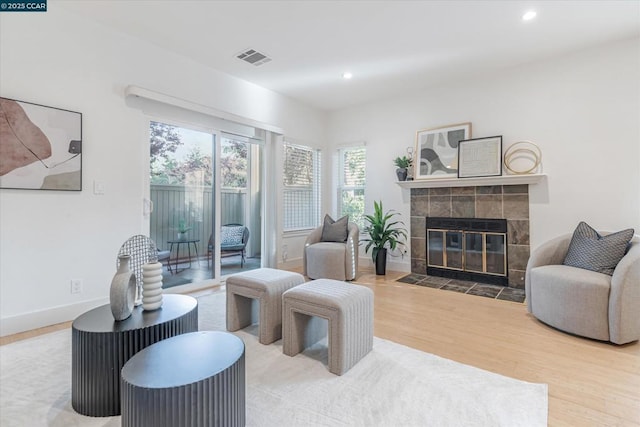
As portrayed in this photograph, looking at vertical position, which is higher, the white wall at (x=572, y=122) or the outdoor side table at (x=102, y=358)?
the white wall at (x=572, y=122)

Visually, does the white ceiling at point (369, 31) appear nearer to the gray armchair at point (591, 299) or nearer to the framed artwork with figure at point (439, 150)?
the framed artwork with figure at point (439, 150)

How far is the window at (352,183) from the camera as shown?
5.25m

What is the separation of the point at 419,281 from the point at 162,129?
370cm

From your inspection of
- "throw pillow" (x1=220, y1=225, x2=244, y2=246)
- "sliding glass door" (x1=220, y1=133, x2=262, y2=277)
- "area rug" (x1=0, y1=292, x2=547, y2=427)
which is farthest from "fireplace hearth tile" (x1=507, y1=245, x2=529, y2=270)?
"throw pillow" (x1=220, y1=225, x2=244, y2=246)

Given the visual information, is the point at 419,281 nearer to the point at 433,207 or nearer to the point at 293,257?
A: the point at 433,207

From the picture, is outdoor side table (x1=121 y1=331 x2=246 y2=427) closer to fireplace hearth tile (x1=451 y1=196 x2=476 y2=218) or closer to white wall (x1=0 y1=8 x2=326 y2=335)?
white wall (x1=0 y1=8 x2=326 y2=335)

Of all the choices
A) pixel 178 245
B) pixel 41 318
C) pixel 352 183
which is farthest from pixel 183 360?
pixel 352 183

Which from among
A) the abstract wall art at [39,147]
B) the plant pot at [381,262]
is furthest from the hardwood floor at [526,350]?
the abstract wall art at [39,147]

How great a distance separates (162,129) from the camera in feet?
11.1

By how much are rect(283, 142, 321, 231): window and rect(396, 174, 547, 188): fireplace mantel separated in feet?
5.24

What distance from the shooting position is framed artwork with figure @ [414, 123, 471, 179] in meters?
4.18

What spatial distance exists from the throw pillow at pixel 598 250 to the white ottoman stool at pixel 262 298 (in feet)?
8.05

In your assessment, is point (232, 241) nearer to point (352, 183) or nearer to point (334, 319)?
point (352, 183)

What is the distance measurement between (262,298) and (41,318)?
1959 millimetres
